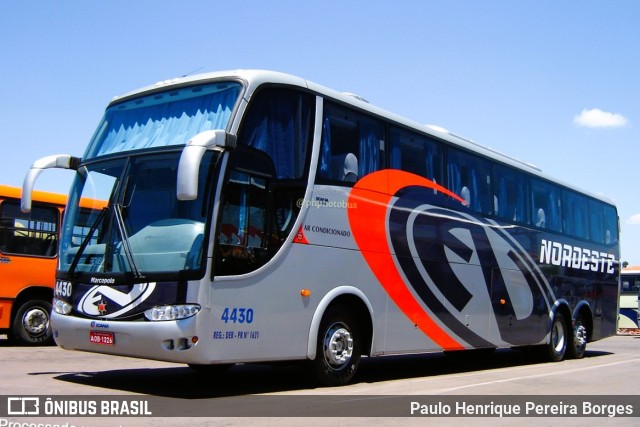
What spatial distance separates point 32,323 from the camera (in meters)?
15.9

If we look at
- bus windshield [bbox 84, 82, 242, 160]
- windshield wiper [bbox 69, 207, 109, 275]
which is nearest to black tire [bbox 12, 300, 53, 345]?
bus windshield [bbox 84, 82, 242, 160]

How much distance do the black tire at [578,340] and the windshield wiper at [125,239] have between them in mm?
12246

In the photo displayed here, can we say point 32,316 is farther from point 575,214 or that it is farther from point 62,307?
point 575,214

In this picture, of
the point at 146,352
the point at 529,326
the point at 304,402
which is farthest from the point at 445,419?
the point at 529,326

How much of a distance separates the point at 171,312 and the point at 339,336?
277cm

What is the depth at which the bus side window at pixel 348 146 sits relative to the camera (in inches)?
406

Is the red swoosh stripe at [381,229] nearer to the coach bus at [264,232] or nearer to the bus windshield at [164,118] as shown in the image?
the coach bus at [264,232]

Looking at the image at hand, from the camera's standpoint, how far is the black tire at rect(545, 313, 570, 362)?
55.8 ft

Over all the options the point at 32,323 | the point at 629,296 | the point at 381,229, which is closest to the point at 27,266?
the point at 32,323

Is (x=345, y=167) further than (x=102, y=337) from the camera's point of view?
Yes

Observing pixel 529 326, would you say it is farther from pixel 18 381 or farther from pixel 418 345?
pixel 18 381

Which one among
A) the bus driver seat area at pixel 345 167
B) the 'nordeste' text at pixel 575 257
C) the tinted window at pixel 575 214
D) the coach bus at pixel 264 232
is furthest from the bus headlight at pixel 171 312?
the tinted window at pixel 575 214

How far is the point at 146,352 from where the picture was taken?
846 cm

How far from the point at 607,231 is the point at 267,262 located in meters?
13.9
